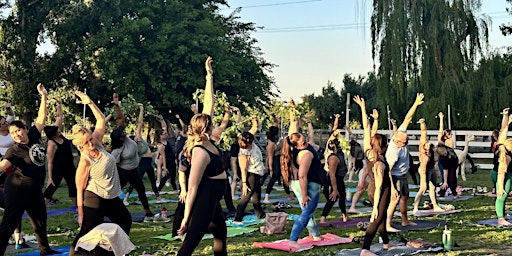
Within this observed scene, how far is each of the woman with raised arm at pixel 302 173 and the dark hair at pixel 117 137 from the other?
3264 mm

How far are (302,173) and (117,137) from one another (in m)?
3.78

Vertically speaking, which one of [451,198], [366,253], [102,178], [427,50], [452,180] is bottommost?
[451,198]

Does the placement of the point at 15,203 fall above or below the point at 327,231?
above

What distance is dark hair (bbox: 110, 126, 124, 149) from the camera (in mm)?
10438

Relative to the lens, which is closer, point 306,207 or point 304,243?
point 306,207

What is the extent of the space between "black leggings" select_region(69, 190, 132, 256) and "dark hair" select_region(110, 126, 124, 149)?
3983 millimetres

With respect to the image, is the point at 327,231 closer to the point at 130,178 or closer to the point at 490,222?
the point at 490,222

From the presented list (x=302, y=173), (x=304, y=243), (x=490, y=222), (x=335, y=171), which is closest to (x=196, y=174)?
(x=302, y=173)

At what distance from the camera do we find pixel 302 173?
815 centimetres

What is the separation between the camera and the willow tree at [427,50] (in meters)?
26.8

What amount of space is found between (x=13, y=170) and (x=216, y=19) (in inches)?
1180

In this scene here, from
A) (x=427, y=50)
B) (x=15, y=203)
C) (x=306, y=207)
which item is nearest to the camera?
(x=15, y=203)

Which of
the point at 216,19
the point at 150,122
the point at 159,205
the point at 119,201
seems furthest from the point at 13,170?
the point at 216,19

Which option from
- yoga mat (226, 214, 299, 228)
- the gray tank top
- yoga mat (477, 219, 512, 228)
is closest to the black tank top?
yoga mat (226, 214, 299, 228)
